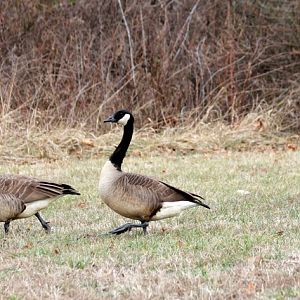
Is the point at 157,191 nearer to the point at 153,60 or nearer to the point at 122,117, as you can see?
the point at 122,117

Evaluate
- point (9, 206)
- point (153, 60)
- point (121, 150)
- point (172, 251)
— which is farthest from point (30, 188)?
point (153, 60)

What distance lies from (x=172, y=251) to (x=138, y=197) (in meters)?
0.99

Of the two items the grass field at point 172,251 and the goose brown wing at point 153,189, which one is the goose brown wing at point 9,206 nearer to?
the grass field at point 172,251

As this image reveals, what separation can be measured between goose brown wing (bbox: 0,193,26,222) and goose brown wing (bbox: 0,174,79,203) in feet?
0.15

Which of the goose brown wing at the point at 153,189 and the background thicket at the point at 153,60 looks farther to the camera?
the background thicket at the point at 153,60

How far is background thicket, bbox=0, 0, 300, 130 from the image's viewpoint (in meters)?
16.6

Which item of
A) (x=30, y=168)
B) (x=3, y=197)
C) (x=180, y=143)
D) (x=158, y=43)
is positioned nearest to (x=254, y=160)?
(x=180, y=143)

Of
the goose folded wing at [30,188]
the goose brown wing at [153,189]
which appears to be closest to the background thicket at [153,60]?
the goose folded wing at [30,188]

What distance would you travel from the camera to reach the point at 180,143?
15.3m

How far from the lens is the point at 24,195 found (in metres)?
7.09

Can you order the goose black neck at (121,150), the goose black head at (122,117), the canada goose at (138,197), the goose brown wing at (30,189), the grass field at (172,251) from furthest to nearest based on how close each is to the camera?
the goose black head at (122,117)
the goose black neck at (121,150)
the goose brown wing at (30,189)
the canada goose at (138,197)
the grass field at (172,251)

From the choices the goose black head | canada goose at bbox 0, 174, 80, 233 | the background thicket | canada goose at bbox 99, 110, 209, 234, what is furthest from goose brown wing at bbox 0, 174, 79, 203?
the background thicket

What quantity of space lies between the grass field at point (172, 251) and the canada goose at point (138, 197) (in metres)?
0.20

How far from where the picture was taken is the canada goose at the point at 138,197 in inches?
274
